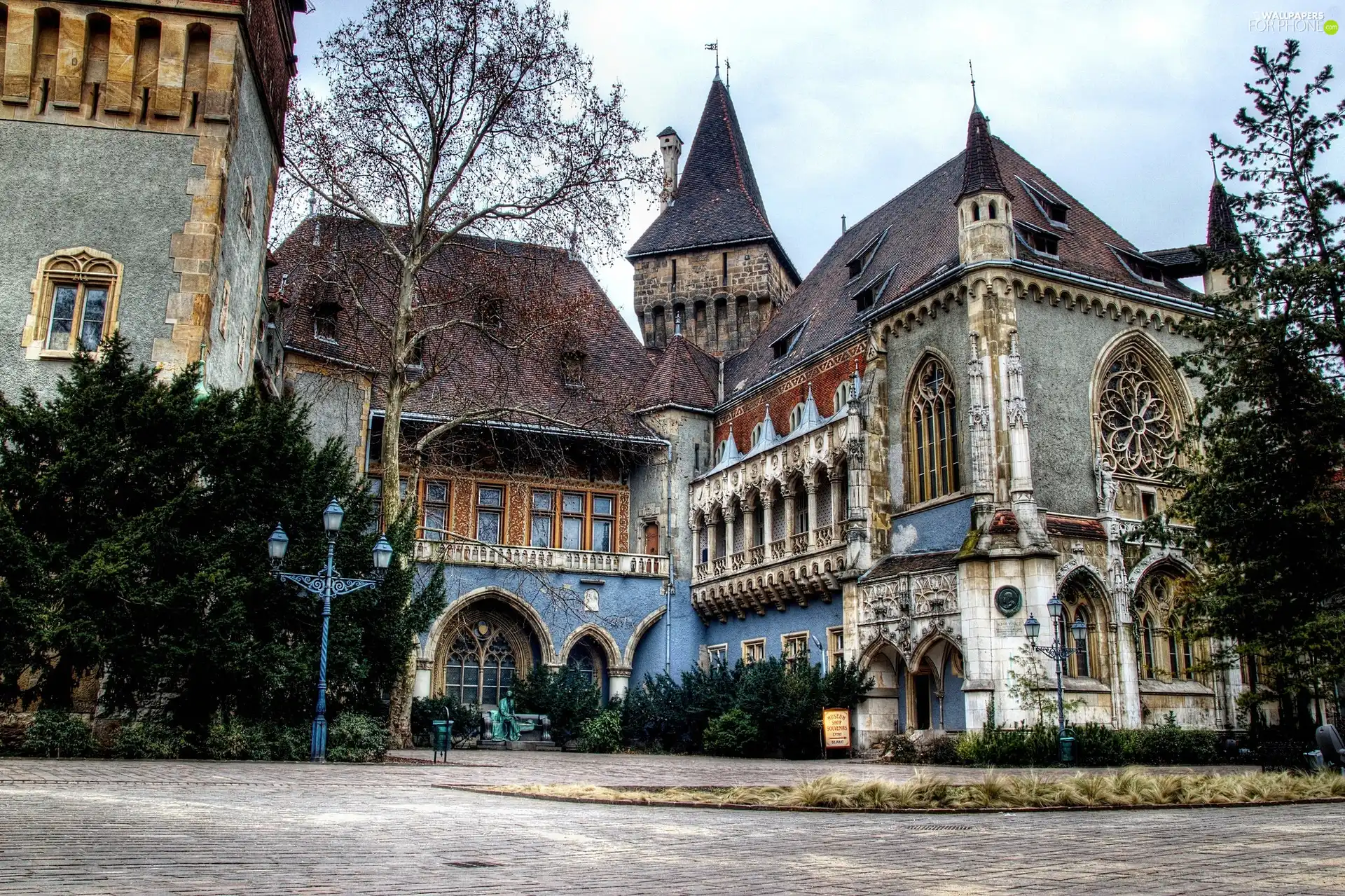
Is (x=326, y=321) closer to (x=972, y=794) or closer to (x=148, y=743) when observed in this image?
(x=148, y=743)

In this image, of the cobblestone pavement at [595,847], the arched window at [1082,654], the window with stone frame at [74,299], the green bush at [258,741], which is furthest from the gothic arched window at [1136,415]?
the window with stone frame at [74,299]

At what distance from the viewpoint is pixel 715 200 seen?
136ft

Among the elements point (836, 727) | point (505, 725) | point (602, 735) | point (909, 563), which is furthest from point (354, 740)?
point (909, 563)

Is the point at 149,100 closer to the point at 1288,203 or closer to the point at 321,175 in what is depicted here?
the point at 321,175

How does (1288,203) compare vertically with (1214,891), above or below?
above

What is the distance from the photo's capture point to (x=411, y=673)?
21.8 m

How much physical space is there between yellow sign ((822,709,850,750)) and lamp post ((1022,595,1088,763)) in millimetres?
4111

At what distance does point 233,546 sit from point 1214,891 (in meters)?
13.7

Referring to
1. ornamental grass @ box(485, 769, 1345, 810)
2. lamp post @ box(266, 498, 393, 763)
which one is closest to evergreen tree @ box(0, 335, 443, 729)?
lamp post @ box(266, 498, 393, 763)

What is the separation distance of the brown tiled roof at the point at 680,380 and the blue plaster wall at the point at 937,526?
392 inches

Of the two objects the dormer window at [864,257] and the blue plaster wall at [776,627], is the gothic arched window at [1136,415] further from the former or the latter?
the dormer window at [864,257]

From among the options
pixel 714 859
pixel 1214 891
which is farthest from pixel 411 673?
pixel 1214 891

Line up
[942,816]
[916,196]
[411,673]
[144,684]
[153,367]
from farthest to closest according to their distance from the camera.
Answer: [916,196], [411,673], [153,367], [144,684], [942,816]

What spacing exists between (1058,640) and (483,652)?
1646cm
